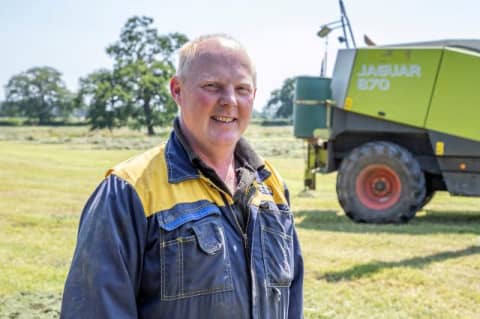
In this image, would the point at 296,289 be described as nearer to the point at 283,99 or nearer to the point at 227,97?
the point at 227,97

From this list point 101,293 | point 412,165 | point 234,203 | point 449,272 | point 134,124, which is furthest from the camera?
point 134,124

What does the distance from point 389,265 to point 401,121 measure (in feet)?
10.9

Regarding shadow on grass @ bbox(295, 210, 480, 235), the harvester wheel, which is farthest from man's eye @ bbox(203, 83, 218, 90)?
the harvester wheel

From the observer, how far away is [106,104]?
2084 inches

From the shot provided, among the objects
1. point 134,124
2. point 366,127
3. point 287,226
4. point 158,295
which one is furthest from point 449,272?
point 134,124

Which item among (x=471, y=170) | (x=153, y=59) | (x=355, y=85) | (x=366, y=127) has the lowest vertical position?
(x=471, y=170)

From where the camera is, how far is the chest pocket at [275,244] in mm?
2141

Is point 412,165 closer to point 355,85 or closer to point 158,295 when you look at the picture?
point 355,85

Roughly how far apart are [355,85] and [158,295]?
8.04m

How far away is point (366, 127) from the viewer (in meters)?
9.66

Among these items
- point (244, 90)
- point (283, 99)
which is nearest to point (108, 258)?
point (244, 90)

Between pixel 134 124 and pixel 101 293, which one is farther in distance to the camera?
pixel 134 124

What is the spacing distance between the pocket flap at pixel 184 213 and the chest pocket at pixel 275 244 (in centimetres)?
23

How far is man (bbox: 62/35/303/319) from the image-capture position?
1837 millimetres
